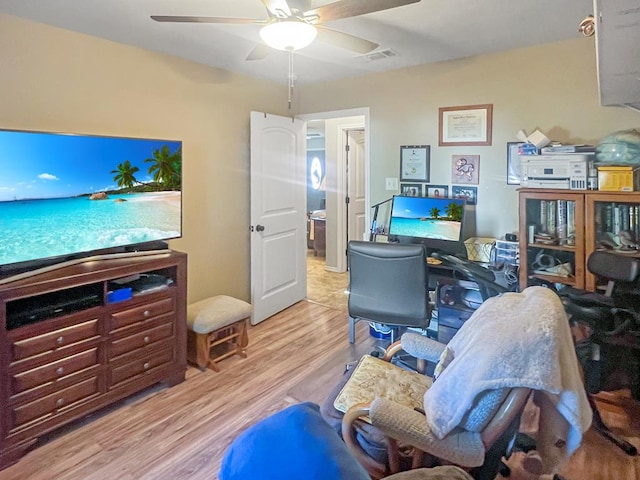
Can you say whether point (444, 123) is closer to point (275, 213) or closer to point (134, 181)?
point (275, 213)

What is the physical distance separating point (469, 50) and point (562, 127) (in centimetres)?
89

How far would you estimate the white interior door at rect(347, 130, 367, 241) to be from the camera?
5.76m

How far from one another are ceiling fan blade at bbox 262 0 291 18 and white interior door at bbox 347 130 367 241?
3.82 metres

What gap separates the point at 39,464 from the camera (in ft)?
6.78

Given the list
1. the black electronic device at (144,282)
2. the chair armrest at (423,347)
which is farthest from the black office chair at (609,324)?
the black electronic device at (144,282)

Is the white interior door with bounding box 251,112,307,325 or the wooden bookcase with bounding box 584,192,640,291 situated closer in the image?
the wooden bookcase with bounding box 584,192,640,291

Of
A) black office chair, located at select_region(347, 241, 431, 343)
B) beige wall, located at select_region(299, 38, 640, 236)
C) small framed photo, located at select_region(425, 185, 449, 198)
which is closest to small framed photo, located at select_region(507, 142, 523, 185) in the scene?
beige wall, located at select_region(299, 38, 640, 236)

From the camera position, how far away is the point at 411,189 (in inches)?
149

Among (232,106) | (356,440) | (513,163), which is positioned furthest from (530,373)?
(232,106)

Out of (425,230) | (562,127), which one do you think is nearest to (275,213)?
(425,230)

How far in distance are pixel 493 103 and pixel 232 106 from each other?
2183 millimetres

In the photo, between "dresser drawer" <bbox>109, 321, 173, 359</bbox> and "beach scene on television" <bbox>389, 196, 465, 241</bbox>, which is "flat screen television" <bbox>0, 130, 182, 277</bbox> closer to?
"dresser drawer" <bbox>109, 321, 173, 359</bbox>

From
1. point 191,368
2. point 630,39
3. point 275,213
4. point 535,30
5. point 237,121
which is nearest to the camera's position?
point 630,39

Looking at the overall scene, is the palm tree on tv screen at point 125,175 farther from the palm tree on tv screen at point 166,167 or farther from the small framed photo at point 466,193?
the small framed photo at point 466,193
